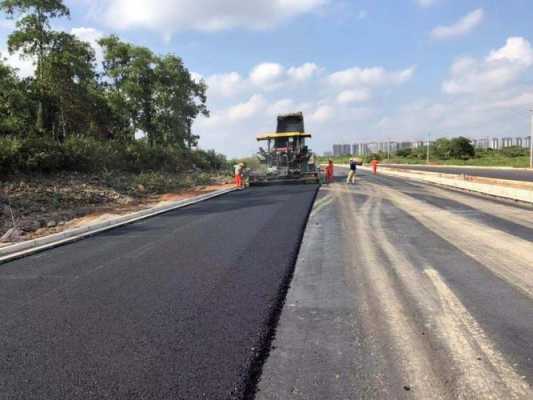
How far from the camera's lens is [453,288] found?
4500 millimetres

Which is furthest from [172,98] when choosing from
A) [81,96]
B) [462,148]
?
[462,148]

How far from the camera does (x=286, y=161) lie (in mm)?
21188

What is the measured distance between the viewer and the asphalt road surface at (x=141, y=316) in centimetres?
268

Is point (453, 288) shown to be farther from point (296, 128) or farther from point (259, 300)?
point (296, 128)

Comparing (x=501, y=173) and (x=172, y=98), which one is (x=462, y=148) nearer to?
(x=501, y=173)

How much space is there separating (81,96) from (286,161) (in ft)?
49.6

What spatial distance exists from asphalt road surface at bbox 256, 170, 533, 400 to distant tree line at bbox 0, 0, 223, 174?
15.8 meters

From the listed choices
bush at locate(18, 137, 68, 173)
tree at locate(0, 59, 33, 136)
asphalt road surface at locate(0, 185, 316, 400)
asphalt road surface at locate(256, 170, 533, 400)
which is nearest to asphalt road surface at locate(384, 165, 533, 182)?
asphalt road surface at locate(256, 170, 533, 400)

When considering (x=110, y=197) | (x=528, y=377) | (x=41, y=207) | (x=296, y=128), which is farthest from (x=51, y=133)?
(x=528, y=377)

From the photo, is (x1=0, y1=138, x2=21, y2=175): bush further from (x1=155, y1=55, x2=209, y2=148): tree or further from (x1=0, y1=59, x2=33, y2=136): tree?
(x1=155, y1=55, x2=209, y2=148): tree

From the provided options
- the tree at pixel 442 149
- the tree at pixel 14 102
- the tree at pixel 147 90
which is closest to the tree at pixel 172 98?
the tree at pixel 147 90

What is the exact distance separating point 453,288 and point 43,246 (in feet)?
21.7

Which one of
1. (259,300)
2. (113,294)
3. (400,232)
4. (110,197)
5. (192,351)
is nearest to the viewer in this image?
(192,351)

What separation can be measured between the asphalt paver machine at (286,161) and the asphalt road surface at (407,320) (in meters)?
13.6
